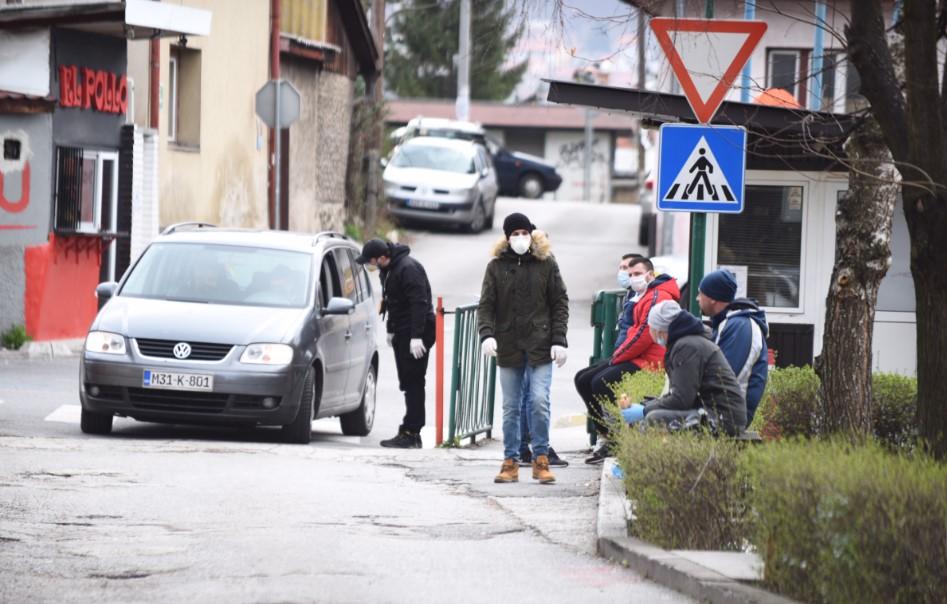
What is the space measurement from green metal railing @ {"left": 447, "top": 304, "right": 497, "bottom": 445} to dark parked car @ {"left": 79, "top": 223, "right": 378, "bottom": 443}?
38.2 inches

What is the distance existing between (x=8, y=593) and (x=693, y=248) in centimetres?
523

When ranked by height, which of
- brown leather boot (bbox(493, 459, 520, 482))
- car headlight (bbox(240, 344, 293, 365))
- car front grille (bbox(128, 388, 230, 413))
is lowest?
brown leather boot (bbox(493, 459, 520, 482))

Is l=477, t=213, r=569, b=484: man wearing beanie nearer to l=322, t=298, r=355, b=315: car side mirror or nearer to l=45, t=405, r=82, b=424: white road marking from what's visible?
l=322, t=298, r=355, b=315: car side mirror

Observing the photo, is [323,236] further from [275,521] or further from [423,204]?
[423,204]

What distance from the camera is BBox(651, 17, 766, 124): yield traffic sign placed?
33.5 ft

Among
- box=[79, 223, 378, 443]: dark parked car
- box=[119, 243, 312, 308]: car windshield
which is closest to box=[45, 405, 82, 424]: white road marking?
box=[79, 223, 378, 443]: dark parked car

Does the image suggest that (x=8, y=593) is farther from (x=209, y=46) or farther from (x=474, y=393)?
(x=209, y=46)

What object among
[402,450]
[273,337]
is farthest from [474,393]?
[273,337]

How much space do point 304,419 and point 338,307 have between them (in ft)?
3.40

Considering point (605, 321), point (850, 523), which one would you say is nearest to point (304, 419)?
point (605, 321)

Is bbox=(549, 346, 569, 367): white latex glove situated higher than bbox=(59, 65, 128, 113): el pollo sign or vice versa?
bbox=(59, 65, 128, 113): el pollo sign

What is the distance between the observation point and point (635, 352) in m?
12.7

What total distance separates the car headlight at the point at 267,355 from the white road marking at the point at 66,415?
7.22 ft

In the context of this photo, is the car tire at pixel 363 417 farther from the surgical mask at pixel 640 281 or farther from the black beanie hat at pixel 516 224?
the black beanie hat at pixel 516 224
